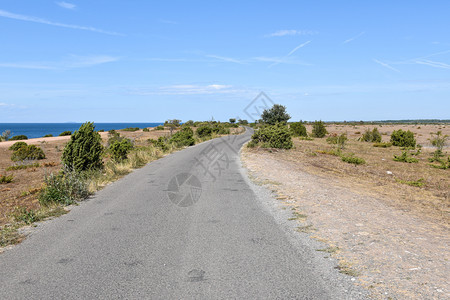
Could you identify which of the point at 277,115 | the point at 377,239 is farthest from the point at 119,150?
the point at 277,115

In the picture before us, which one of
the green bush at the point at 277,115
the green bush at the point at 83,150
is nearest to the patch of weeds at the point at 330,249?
the green bush at the point at 83,150

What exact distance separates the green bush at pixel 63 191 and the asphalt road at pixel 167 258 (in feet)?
2.95

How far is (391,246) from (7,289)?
5.91 m

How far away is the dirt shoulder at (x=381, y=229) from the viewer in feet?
14.1

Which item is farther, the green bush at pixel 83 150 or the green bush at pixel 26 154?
the green bush at pixel 26 154

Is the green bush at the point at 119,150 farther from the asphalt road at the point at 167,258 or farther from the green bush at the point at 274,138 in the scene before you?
the green bush at the point at 274,138

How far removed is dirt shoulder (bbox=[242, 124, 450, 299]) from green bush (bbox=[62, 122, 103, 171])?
7314 mm

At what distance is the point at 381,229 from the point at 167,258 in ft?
14.5

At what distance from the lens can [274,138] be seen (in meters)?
29.8

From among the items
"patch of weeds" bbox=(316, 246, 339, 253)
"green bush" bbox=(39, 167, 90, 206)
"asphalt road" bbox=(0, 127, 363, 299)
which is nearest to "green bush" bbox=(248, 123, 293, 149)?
"green bush" bbox=(39, 167, 90, 206)

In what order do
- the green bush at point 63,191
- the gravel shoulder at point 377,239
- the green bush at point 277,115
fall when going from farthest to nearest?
the green bush at point 277,115, the green bush at point 63,191, the gravel shoulder at point 377,239

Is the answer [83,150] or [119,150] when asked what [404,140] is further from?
[83,150]

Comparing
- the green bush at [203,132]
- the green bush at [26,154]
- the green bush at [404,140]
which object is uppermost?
the green bush at [203,132]

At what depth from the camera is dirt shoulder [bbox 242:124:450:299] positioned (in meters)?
4.29
